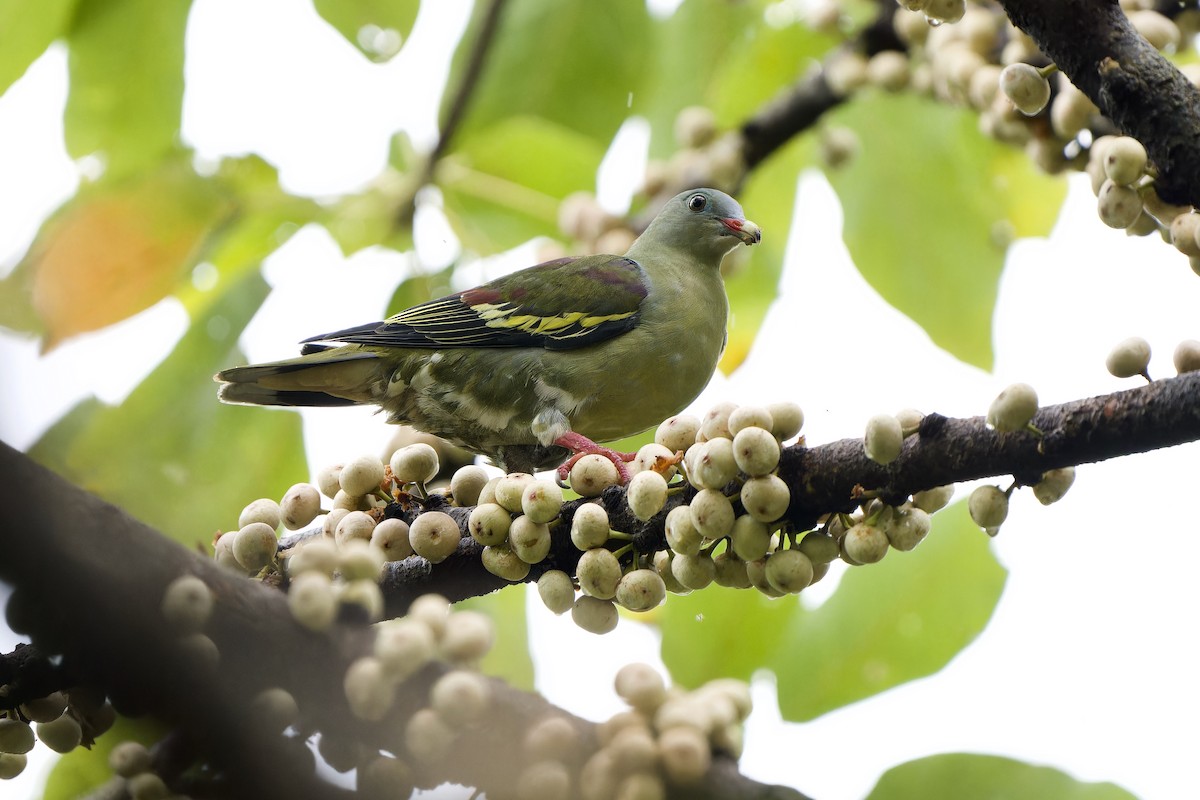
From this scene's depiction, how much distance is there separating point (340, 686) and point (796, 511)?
2.70ft

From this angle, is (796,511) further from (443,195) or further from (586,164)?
(443,195)

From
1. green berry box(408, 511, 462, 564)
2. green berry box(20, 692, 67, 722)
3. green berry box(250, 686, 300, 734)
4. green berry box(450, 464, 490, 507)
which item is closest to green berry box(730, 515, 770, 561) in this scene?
green berry box(408, 511, 462, 564)

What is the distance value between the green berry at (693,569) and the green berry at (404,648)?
22.7 inches

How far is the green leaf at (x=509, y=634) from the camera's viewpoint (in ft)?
9.37

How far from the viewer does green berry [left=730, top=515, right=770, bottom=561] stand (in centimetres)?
181

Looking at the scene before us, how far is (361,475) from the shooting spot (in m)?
2.12

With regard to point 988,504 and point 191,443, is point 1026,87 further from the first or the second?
point 191,443

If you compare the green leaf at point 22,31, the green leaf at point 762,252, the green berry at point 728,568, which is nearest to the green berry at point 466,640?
the green berry at point 728,568

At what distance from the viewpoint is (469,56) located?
4043mm

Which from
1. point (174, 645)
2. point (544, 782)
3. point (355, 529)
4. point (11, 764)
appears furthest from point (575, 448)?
point (174, 645)

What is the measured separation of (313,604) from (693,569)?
730 mm

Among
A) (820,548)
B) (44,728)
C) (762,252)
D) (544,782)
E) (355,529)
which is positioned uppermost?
(762,252)

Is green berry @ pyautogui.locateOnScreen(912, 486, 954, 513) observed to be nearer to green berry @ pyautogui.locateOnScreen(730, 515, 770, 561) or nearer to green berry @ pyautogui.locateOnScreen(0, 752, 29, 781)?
green berry @ pyautogui.locateOnScreen(730, 515, 770, 561)

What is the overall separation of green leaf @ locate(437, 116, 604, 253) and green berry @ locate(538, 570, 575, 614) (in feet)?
7.11
